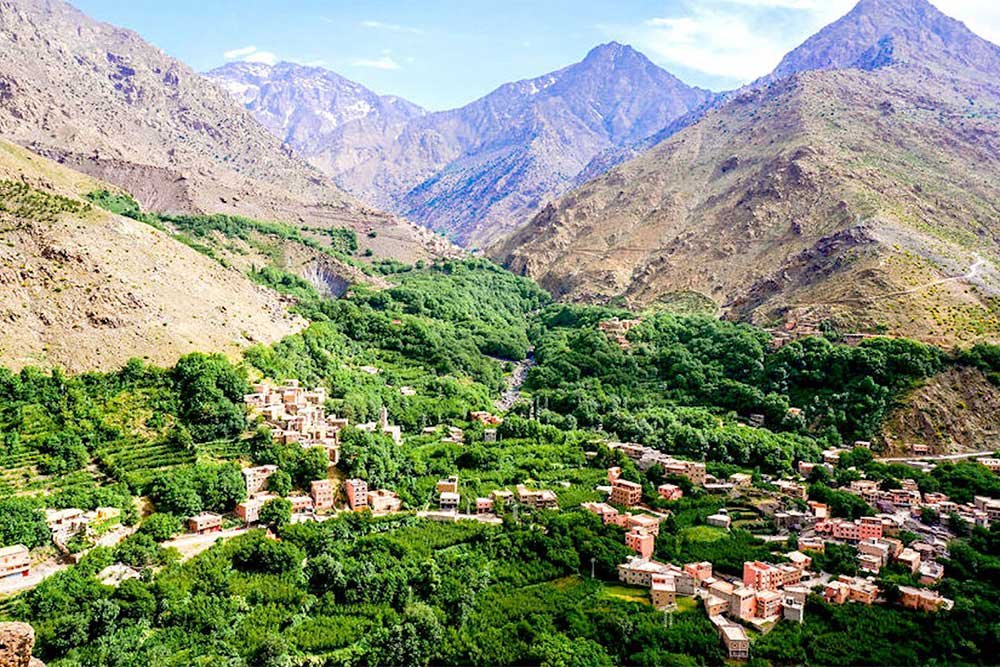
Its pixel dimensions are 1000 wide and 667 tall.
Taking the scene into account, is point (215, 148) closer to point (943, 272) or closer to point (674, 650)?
point (943, 272)

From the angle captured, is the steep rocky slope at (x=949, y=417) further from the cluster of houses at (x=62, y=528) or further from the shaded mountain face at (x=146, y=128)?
the shaded mountain face at (x=146, y=128)

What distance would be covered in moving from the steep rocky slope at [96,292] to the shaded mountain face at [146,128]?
173 ft

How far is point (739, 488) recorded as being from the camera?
44938 mm

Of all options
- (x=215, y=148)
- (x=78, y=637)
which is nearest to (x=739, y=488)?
(x=78, y=637)

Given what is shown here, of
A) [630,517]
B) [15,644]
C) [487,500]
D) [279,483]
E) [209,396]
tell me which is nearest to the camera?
[15,644]

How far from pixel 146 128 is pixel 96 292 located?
352ft

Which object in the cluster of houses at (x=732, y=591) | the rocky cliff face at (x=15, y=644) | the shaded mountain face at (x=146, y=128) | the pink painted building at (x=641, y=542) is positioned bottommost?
the cluster of houses at (x=732, y=591)

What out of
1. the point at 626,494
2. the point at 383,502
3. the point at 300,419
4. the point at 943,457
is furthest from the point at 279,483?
the point at 943,457

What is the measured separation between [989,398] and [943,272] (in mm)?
22066

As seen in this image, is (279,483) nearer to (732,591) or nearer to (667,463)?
(732,591)

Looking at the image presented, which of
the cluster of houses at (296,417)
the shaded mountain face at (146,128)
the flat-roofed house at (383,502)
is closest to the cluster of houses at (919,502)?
the flat-roofed house at (383,502)

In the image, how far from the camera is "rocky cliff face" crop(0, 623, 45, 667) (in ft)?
40.7

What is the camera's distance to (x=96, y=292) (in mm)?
44812

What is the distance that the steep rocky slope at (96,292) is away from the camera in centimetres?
4147
